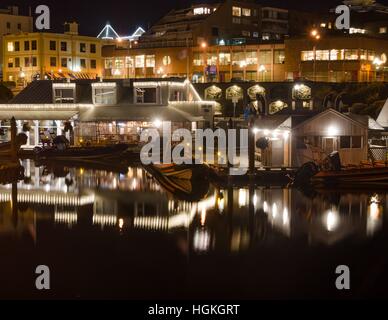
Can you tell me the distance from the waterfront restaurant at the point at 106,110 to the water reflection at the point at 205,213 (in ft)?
40.8

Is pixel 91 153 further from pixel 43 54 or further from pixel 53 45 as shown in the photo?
pixel 53 45

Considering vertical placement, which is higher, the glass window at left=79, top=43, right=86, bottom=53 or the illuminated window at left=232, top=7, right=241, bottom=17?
the illuminated window at left=232, top=7, right=241, bottom=17

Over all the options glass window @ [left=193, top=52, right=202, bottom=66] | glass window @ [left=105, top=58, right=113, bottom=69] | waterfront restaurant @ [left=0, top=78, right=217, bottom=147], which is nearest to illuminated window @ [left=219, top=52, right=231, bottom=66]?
glass window @ [left=193, top=52, right=202, bottom=66]

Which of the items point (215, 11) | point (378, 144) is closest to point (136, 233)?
point (378, 144)

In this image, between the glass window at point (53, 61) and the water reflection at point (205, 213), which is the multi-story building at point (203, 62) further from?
the water reflection at point (205, 213)

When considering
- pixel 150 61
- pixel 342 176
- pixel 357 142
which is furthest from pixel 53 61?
pixel 342 176

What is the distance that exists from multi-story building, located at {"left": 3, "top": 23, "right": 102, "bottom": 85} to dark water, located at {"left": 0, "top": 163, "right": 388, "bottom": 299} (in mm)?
37549

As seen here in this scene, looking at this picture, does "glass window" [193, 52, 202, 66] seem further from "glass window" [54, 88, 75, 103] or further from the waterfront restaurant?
"glass window" [54, 88, 75, 103]

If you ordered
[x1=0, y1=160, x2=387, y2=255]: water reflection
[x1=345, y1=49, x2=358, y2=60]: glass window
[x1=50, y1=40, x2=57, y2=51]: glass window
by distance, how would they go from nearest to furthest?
[x1=0, y1=160, x2=387, y2=255]: water reflection, [x1=345, y1=49, x2=358, y2=60]: glass window, [x1=50, y1=40, x2=57, y2=51]: glass window

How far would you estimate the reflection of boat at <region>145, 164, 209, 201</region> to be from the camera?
2386 cm

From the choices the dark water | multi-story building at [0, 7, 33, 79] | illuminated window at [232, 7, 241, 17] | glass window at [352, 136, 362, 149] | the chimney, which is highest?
illuminated window at [232, 7, 241, 17]

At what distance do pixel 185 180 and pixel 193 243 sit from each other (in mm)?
9610
